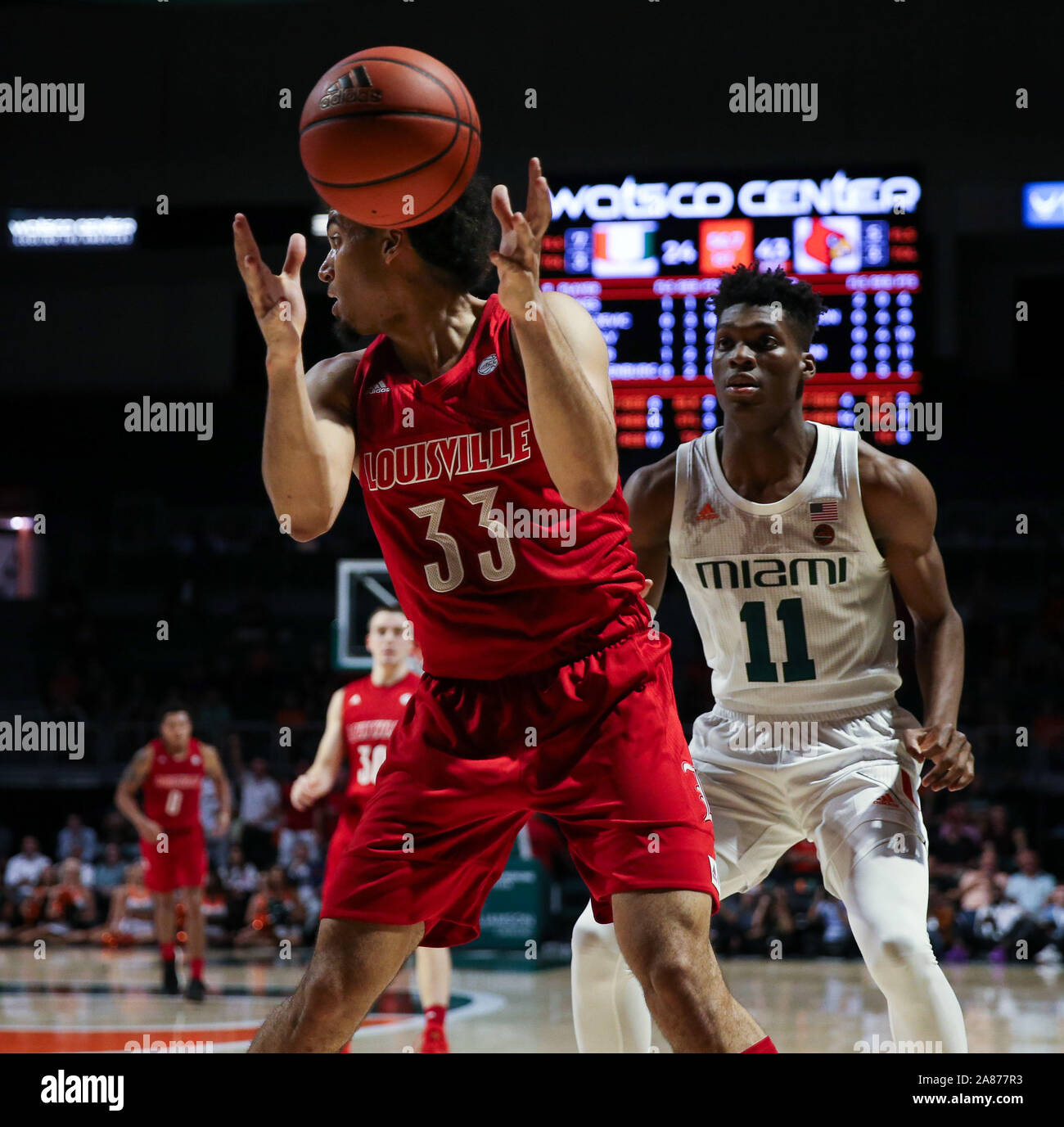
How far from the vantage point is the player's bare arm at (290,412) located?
2414 millimetres

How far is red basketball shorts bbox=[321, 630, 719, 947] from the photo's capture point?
255cm

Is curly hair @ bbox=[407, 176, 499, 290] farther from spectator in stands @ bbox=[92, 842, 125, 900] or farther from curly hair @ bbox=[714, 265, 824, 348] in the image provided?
spectator in stands @ bbox=[92, 842, 125, 900]

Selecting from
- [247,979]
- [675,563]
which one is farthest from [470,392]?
[247,979]

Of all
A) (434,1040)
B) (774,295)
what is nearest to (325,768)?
(434,1040)

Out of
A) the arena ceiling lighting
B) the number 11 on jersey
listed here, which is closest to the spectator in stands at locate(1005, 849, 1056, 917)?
the number 11 on jersey

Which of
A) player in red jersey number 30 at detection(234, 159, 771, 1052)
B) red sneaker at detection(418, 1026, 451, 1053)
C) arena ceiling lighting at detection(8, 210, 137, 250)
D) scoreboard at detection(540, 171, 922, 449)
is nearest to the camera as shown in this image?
player in red jersey number 30 at detection(234, 159, 771, 1052)

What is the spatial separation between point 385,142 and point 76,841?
421 inches

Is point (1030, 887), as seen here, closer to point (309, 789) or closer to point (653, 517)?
point (309, 789)

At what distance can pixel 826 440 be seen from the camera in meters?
3.86

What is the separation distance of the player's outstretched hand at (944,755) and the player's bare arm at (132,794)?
19.6ft

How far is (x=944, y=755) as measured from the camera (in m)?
3.39

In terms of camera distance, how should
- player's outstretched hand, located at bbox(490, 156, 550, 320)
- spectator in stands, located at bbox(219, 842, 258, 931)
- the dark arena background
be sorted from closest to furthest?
1. player's outstretched hand, located at bbox(490, 156, 550, 320)
2. the dark arena background
3. spectator in stands, located at bbox(219, 842, 258, 931)

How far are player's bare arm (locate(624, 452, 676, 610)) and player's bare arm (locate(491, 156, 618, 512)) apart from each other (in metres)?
1.40
